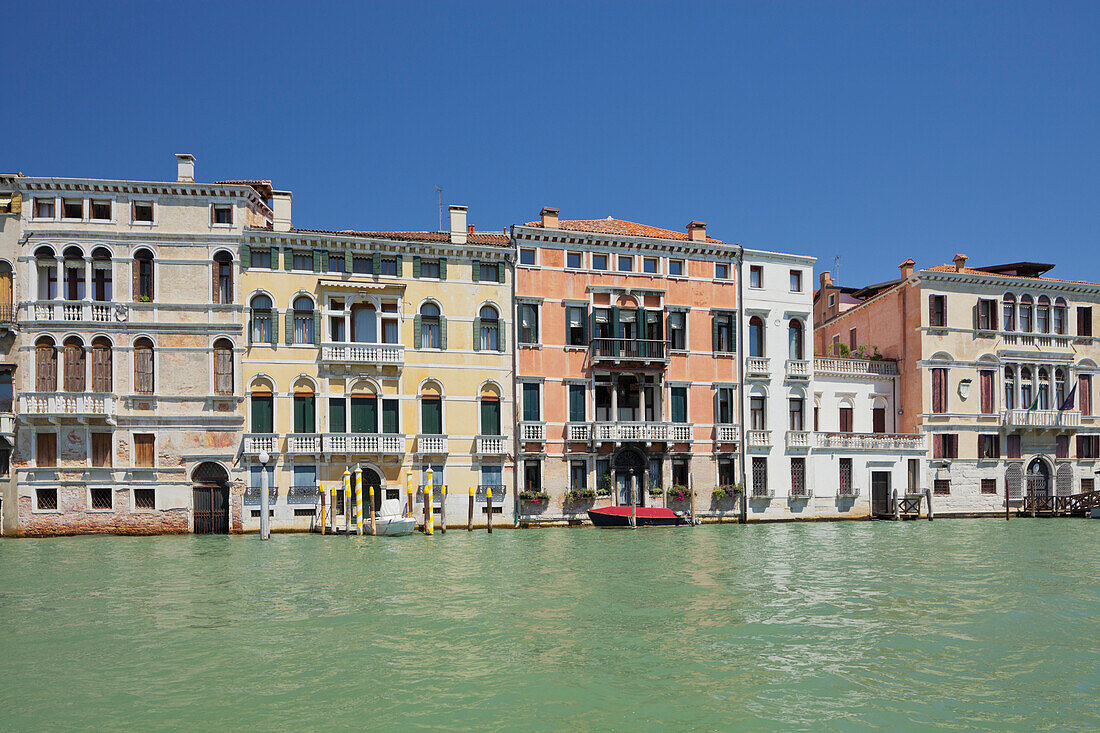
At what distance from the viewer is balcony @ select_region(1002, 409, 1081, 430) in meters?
33.4

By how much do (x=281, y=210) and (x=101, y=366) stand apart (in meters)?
6.69

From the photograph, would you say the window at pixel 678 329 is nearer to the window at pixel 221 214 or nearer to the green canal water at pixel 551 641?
the green canal water at pixel 551 641

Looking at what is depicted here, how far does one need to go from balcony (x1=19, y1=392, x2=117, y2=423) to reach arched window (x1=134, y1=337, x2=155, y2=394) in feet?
3.48

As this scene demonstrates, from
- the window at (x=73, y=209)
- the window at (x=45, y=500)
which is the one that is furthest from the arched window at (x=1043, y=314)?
the window at (x=45, y=500)

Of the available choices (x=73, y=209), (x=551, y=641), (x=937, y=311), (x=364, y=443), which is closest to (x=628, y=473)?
(x=364, y=443)

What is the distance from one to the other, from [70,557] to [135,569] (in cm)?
321

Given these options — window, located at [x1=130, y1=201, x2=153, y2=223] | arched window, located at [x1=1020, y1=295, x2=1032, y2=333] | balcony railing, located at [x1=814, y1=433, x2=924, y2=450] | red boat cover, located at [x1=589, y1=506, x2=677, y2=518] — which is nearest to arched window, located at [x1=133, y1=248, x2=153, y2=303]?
window, located at [x1=130, y1=201, x2=153, y2=223]

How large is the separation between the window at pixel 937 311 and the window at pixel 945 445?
4.00 metres

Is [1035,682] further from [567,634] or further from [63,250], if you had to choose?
[63,250]

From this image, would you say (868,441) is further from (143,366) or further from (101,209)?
(101,209)

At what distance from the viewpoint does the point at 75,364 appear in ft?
84.2

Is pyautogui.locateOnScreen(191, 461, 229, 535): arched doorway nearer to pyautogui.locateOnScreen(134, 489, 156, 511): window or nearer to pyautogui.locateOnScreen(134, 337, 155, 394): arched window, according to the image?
pyautogui.locateOnScreen(134, 489, 156, 511): window

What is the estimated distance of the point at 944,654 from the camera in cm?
1067

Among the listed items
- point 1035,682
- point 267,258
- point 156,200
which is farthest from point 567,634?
point 156,200
